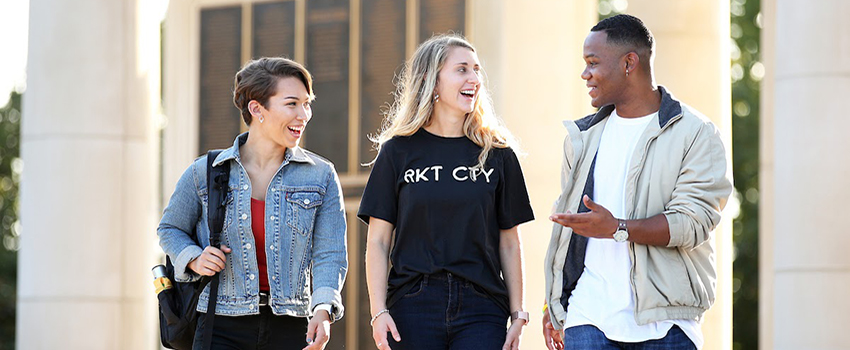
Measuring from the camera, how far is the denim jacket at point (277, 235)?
5.70m

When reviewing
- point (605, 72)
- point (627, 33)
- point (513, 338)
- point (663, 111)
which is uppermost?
point (627, 33)

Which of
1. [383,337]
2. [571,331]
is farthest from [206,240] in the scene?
[571,331]

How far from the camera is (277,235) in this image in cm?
577

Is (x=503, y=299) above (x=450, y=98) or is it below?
below

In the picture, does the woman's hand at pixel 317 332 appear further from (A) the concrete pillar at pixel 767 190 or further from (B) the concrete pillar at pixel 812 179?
(A) the concrete pillar at pixel 767 190

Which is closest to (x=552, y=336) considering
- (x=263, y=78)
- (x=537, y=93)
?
(x=263, y=78)

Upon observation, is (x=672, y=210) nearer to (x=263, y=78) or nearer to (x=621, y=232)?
(x=621, y=232)

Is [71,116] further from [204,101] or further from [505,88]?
[505,88]

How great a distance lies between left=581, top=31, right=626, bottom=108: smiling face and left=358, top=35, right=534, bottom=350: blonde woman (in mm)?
658

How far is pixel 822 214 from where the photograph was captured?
1072cm

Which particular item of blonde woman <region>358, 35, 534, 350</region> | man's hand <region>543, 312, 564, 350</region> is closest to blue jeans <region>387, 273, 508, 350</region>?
blonde woman <region>358, 35, 534, 350</region>

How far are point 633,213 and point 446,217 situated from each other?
3.00ft

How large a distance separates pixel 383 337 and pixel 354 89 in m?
8.73

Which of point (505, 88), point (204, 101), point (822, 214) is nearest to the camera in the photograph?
point (822, 214)
